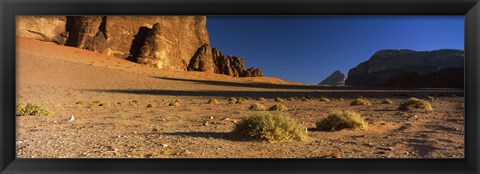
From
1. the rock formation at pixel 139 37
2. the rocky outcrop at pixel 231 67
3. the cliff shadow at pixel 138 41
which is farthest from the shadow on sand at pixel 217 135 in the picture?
the rocky outcrop at pixel 231 67

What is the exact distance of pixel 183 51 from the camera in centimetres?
6153

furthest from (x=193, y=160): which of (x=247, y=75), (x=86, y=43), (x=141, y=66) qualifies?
(x=247, y=75)

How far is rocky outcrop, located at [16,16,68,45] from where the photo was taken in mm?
44062

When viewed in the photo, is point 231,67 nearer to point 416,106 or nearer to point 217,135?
point 416,106

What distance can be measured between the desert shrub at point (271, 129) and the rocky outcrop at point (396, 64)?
238 ft

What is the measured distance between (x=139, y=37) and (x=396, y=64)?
62941 millimetres
